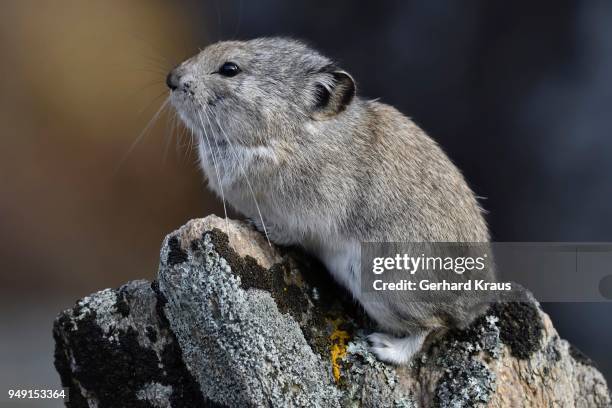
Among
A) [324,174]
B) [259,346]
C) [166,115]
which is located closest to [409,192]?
[324,174]

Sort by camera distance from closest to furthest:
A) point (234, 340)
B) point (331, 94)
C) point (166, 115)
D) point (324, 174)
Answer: point (234, 340)
point (324, 174)
point (331, 94)
point (166, 115)

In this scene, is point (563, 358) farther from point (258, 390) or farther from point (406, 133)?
point (258, 390)

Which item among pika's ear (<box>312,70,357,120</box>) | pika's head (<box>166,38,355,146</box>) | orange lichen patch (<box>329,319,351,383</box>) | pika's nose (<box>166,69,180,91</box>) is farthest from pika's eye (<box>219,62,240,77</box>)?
orange lichen patch (<box>329,319,351,383</box>)

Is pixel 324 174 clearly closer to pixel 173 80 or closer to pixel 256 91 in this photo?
pixel 256 91

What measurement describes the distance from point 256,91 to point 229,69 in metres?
0.17

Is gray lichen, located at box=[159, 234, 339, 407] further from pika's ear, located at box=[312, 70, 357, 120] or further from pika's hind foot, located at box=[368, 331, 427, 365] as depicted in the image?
pika's ear, located at box=[312, 70, 357, 120]

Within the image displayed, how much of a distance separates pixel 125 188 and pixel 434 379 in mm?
4043

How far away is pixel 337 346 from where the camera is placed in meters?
3.35

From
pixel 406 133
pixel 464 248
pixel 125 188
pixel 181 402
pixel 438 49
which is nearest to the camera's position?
pixel 181 402

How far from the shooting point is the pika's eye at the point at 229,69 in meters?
3.52

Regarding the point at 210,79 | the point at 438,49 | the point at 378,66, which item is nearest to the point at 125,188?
the point at 378,66

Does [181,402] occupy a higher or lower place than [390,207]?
lower

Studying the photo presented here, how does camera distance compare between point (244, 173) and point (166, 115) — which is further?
point (166, 115)

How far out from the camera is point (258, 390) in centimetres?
303
